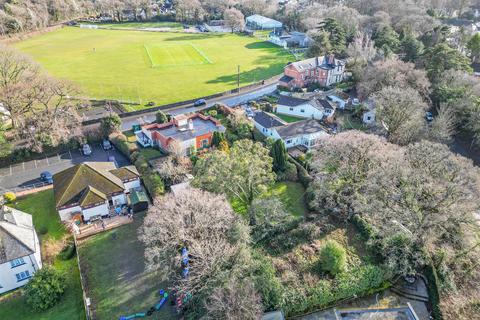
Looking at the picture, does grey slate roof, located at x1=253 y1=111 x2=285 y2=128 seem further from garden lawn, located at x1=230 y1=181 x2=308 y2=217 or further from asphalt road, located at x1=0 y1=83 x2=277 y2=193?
asphalt road, located at x1=0 y1=83 x2=277 y2=193

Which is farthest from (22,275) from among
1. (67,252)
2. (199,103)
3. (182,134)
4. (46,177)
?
(199,103)

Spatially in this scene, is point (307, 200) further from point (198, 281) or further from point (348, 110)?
point (348, 110)

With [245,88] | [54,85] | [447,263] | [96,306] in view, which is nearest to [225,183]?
[96,306]

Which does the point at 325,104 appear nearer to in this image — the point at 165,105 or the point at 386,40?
the point at 165,105

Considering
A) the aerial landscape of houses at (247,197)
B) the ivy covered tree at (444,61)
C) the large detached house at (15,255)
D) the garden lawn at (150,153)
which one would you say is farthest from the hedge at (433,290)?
the ivy covered tree at (444,61)

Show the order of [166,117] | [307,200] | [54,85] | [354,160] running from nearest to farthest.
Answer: [354,160], [307,200], [54,85], [166,117]

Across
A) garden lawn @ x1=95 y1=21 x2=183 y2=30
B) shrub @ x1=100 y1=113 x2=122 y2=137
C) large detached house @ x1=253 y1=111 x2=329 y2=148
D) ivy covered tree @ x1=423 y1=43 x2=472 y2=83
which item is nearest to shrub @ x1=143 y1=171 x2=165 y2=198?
shrub @ x1=100 y1=113 x2=122 y2=137

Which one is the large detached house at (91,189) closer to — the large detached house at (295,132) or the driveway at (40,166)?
the driveway at (40,166)
